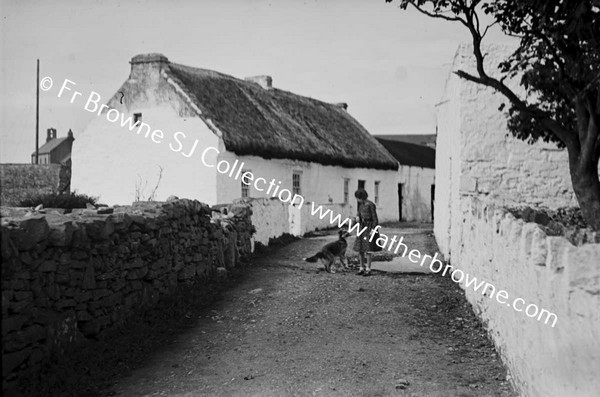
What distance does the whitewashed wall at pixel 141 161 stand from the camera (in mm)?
20703

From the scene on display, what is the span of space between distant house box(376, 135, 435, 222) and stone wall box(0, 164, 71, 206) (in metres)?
16.8

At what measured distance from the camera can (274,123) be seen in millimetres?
24609

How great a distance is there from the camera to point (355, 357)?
22.0ft

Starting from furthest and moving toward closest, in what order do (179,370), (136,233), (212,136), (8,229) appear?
(212,136) → (136,233) → (179,370) → (8,229)

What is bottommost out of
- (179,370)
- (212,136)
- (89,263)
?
(179,370)

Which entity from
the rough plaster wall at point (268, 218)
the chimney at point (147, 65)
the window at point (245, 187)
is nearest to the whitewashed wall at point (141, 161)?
the chimney at point (147, 65)

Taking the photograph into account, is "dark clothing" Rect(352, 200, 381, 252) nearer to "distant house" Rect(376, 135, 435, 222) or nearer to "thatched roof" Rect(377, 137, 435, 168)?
"distant house" Rect(376, 135, 435, 222)

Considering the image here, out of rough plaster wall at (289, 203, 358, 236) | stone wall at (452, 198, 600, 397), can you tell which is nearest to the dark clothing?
stone wall at (452, 198, 600, 397)

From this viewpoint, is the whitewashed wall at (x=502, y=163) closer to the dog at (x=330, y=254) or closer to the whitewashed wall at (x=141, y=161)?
the dog at (x=330, y=254)

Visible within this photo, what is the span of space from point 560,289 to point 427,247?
12.0 meters

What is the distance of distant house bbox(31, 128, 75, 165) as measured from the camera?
198 feet

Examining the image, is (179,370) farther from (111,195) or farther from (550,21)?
(111,195)

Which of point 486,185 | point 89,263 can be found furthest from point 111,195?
point 89,263

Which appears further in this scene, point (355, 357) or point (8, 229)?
point (355, 357)
